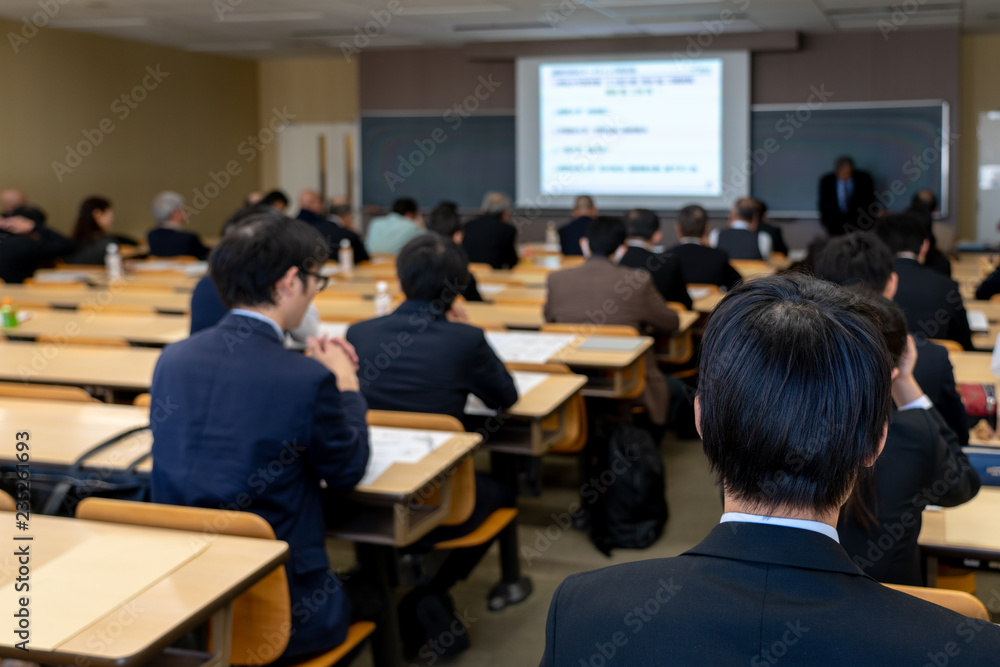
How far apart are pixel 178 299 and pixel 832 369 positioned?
5491mm

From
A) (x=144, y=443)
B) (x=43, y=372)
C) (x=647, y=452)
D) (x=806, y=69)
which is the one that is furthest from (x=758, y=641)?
(x=806, y=69)

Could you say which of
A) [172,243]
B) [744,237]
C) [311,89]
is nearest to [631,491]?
[744,237]

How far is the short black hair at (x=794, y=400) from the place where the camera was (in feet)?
2.97

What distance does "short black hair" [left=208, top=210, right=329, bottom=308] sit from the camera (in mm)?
2359

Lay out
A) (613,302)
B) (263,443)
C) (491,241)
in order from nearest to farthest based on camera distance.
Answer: (263,443) → (613,302) → (491,241)

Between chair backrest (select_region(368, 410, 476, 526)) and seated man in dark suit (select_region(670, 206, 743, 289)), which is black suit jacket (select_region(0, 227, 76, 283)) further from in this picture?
chair backrest (select_region(368, 410, 476, 526))

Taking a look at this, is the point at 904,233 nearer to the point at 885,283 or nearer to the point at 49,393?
the point at 885,283

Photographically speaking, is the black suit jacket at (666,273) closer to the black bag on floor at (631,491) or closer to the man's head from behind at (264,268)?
the black bag on floor at (631,491)

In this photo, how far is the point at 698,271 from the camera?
624 centimetres

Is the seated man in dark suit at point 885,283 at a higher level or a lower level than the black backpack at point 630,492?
higher

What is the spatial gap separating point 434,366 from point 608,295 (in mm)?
1784

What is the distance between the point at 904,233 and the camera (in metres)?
3.99

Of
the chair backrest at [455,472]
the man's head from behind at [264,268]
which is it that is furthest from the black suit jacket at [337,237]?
the man's head from behind at [264,268]

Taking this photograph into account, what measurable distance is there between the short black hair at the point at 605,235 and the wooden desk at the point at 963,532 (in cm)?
258
